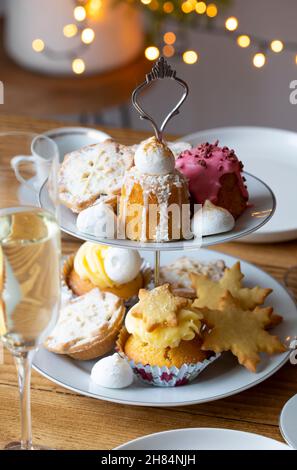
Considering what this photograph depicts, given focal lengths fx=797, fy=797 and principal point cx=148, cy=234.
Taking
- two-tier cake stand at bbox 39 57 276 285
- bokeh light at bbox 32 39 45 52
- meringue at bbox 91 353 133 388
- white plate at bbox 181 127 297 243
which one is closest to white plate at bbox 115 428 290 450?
meringue at bbox 91 353 133 388

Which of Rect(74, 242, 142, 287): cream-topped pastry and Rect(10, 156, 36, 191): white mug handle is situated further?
Rect(74, 242, 142, 287): cream-topped pastry

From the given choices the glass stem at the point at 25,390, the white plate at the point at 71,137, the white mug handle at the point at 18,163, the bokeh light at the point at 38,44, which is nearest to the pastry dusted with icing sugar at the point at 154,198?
the white mug handle at the point at 18,163

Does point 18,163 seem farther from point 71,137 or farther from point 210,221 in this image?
point 71,137

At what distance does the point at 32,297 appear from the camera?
0.89m

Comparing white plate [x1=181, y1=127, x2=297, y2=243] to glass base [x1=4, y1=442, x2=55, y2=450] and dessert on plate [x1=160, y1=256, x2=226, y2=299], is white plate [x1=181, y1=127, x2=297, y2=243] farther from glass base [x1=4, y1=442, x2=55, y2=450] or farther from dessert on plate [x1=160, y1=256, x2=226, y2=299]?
glass base [x1=4, y1=442, x2=55, y2=450]

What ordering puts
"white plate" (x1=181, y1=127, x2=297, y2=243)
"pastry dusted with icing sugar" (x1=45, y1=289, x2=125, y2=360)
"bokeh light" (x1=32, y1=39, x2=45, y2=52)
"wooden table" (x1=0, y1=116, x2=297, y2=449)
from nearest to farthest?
"wooden table" (x1=0, y1=116, x2=297, y2=449) → "pastry dusted with icing sugar" (x1=45, y1=289, x2=125, y2=360) → "white plate" (x1=181, y1=127, x2=297, y2=243) → "bokeh light" (x1=32, y1=39, x2=45, y2=52)

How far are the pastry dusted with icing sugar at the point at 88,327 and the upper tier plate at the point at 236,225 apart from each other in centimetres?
16


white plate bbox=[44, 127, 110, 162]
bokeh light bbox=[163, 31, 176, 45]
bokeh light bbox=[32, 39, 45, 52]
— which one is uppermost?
bokeh light bbox=[163, 31, 176, 45]

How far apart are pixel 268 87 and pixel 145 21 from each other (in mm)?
725

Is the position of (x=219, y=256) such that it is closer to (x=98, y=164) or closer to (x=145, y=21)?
(x=98, y=164)

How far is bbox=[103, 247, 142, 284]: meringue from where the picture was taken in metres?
1.33

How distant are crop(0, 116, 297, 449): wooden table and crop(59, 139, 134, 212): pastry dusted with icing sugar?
286 millimetres

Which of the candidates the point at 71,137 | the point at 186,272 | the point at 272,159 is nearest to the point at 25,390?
the point at 186,272

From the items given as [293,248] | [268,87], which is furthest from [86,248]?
[268,87]
